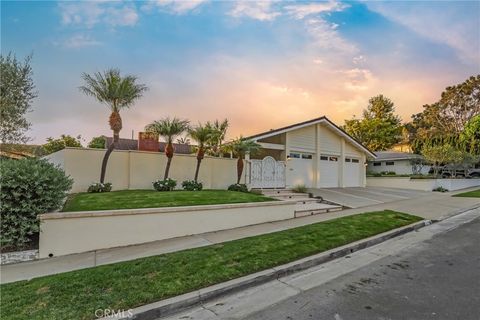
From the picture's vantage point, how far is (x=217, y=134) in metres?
12.4

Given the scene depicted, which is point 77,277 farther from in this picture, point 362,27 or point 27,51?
point 362,27

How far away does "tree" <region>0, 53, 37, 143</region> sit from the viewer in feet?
26.9

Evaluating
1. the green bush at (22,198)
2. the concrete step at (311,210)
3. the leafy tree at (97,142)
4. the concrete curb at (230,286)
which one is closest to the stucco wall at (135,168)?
the concrete step at (311,210)

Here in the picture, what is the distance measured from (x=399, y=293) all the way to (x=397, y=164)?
2681 cm

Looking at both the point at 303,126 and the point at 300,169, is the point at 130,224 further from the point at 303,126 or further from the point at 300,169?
the point at 303,126

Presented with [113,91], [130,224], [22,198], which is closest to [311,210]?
[130,224]

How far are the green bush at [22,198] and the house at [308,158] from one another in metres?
9.35

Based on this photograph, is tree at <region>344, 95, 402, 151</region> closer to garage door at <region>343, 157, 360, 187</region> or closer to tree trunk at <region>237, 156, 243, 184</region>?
garage door at <region>343, 157, 360, 187</region>

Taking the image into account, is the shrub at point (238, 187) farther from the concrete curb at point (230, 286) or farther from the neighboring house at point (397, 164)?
the neighboring house at point (397, 164)

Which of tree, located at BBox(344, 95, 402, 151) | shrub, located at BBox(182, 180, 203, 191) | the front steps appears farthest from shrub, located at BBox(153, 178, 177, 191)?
tree, located at BBox(344, 95, 402, 151)

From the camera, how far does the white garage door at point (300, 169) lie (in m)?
16.2

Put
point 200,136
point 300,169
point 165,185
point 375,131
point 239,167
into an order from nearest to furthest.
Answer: point 165,185
point 200,136
point 239,167
point 300,169
point 375,131

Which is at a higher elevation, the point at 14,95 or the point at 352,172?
the point at 14,95

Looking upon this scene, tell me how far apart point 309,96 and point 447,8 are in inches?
293
